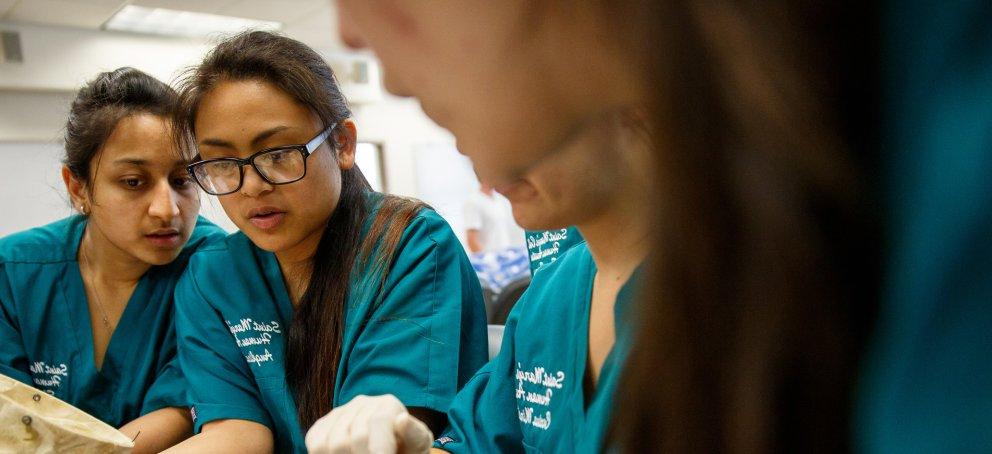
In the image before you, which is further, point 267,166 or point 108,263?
point 108,263

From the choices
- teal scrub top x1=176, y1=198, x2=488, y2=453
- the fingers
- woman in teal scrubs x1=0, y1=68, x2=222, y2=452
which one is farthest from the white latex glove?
woman in teal scrubs x1=0, y1=68, x2=222, y2=452

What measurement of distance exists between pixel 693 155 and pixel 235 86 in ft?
2.72

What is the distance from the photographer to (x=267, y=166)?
860 millimetres

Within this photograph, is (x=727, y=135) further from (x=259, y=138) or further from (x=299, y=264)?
(x=299, y=264)

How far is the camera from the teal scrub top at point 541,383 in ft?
1.44

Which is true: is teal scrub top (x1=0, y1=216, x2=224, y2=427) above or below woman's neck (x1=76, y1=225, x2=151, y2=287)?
below

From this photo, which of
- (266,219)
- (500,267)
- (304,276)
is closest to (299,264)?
(304,276)

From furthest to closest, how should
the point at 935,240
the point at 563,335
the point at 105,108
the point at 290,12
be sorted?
the point at 105,108, the point at 563,335, the point at 290,12, the point at 935,240

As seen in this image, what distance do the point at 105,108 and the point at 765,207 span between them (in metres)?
1.25

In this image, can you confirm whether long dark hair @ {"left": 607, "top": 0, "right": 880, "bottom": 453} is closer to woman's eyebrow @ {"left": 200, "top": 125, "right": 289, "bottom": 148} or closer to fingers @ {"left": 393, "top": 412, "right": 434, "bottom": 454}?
fingers @ {"left": 393, "top": 412, "right": 434, "bottom": 454}

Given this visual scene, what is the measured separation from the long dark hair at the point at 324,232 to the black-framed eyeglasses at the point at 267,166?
0.21ft

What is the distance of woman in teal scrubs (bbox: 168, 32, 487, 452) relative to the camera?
2.79ft

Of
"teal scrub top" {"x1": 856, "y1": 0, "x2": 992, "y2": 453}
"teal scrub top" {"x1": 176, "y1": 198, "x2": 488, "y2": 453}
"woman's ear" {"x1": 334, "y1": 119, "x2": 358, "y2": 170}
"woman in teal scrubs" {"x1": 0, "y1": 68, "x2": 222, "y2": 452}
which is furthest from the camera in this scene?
"woman in teal scrubs" {"x1": 0, "y1": 68, "x2": 222, "y2": 452}

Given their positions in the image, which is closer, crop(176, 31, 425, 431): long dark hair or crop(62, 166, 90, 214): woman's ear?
crop(176, 31, 425, 431): long dark hair
